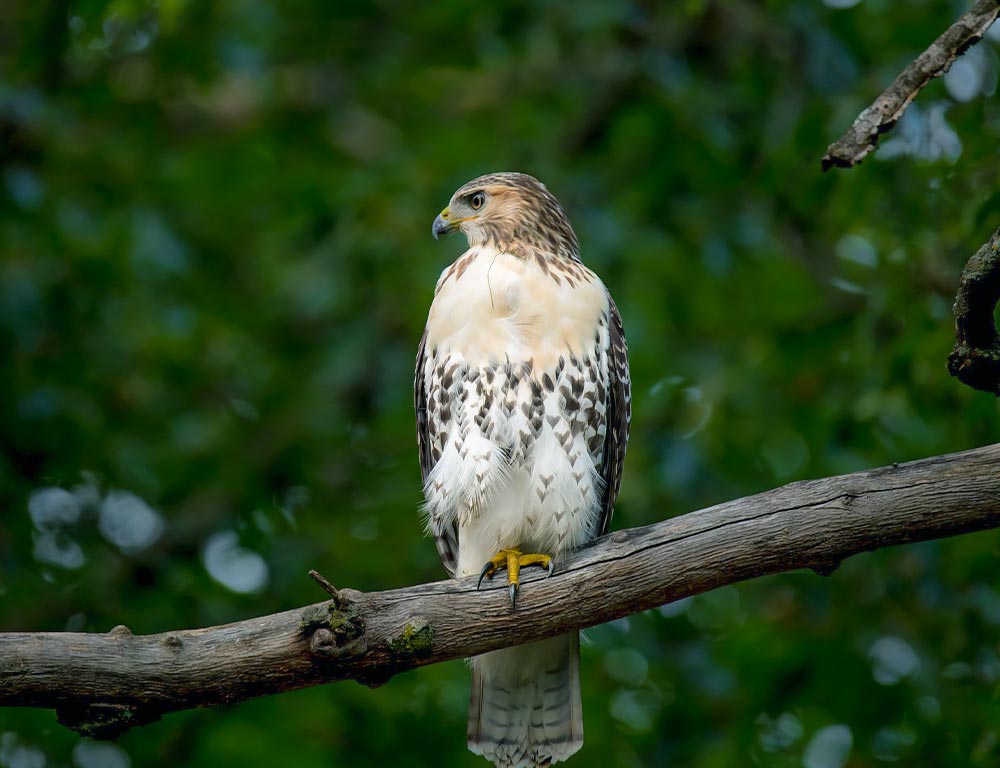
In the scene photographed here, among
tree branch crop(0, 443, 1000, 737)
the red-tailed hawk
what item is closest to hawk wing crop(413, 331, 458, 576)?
the red-tailed hawk

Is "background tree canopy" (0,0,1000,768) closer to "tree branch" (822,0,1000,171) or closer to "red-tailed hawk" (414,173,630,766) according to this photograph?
"red-tailed hawk" (414,173,630,766)

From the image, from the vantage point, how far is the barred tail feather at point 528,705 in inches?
162

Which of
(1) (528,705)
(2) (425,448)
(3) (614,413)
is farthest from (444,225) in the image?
(1) (528,705)

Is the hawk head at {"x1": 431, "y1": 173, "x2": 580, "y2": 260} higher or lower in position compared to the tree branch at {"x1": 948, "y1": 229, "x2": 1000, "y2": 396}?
higher

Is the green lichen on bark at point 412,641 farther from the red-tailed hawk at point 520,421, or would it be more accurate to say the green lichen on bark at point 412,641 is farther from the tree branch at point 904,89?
the tree branch at point 904,89

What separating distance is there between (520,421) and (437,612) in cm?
83

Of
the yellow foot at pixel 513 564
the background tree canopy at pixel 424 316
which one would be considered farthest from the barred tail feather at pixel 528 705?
the background tree canopy at pixel 424 316

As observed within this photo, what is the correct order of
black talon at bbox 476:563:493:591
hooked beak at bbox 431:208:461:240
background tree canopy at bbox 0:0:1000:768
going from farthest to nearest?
background tree canopy at bbox 0:0:1000:768 → hooked beak at bbox 431:208:461:240 → black talon at bbox 476:563:493:591

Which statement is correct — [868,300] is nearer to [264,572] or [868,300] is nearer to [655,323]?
[655,323]

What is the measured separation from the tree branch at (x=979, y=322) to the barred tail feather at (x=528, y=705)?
1.81 meters

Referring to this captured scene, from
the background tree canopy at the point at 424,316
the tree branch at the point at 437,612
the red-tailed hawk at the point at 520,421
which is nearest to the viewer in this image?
the tree branch at the point at 437,612

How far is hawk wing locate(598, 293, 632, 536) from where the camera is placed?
408 cm

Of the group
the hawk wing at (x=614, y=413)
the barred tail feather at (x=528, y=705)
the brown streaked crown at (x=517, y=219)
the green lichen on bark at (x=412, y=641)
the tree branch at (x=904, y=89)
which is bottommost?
the green lichen on bark at (x=412, y=641)

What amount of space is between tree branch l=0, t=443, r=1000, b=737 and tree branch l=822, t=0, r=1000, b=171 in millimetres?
842
